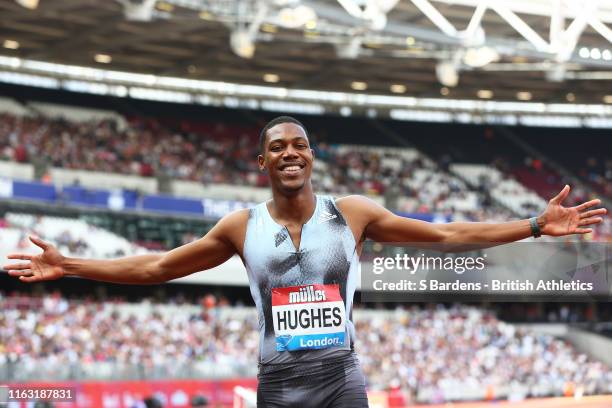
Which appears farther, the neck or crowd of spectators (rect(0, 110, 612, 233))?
crowd of spectators (rect(0, 110, 612, 233))

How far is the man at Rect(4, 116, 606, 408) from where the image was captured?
13.2ft

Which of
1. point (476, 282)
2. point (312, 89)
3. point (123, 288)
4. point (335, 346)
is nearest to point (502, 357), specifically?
point (123, 288)

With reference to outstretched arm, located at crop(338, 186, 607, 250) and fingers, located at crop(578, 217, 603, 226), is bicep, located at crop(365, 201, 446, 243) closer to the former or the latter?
outstretched arm, located at crop(338, 186, 607, 250)

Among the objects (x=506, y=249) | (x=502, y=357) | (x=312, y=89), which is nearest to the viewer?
(x=506, y=249)

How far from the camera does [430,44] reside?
32594 millimetres

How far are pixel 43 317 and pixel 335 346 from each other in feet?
64.9

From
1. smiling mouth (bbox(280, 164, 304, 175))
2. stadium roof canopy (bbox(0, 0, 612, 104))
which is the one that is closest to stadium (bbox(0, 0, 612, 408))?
smiling mouth (bbox(280, 164, 304, 175))

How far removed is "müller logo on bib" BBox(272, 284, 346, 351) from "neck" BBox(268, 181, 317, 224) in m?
0.28

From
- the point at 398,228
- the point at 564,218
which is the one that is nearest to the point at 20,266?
the point at 398,228

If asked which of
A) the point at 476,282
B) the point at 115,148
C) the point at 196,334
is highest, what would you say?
the point at 115,148

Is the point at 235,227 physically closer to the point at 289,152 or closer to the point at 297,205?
the point at 297,205

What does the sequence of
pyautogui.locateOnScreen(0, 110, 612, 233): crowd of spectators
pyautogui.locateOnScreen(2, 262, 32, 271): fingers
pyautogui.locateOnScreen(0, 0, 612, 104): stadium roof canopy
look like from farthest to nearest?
1. pyautogui.locateOnScreen(0, 110, 612, 233): crowd of spectators
2. pyautogui.locateOnScreen(0, 0, 612, 104): stadium roof canopy
3. pyautogui.locateOnScreen(2, 262, 32, 271): fingers

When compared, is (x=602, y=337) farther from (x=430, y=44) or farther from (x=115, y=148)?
(x=115, y=148)

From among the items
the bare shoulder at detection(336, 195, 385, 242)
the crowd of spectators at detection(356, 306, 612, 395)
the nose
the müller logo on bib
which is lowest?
the müller logo on bib
